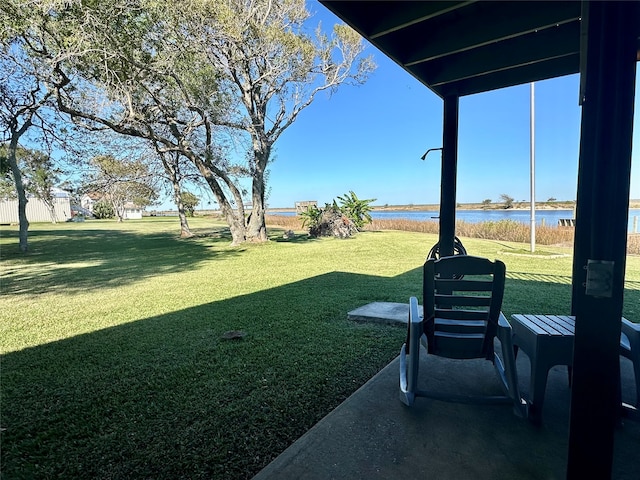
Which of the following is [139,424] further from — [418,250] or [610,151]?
[418,250]

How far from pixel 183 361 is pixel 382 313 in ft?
7.30

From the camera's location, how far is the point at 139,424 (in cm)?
202

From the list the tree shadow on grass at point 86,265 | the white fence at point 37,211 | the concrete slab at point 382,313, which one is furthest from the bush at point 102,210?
the concrete slab at point 382,313

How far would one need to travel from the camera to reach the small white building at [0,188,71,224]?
29.4 metres

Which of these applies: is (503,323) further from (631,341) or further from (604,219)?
(604,219)

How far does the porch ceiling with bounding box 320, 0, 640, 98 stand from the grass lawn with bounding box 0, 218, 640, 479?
2606 millimetres

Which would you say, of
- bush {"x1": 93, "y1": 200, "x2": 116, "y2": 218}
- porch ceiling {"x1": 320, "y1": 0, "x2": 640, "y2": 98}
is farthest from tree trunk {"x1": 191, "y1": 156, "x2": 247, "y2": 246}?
bush {"x1": 93, "y1": 200, "x2": 116, "y2": 218}

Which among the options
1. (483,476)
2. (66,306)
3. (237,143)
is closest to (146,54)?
(237,143)

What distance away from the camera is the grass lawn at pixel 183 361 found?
1.79 meters

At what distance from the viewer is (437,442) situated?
1738 mm

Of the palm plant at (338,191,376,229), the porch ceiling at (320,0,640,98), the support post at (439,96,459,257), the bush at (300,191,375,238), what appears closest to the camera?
the porch ceiling at (320,0,640,98)

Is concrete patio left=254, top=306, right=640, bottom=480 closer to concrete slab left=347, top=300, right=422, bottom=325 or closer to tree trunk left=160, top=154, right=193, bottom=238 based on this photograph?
Answer: concrete slab left=347, top=300, right=422, bottom=325

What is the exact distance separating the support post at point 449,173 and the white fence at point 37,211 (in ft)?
123

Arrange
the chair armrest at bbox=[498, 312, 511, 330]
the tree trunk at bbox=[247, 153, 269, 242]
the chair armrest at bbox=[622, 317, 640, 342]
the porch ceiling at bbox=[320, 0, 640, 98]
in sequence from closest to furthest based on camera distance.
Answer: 1. the chair armrest at bbox=[622, 317, 640, 342]
2. the chair armrest at bbox=[498, 312, 511, 330]
3. the porch ceiling at bbox=[320, 0, 640, 98]
4. the tree trunk at bbox=[247, 153, 269, 242]
